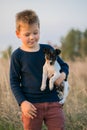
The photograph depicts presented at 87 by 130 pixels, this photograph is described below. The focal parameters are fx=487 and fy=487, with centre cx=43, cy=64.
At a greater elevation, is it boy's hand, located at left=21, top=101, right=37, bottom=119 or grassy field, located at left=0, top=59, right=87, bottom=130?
boy's hand, located at left=21, top=101, right=37, bottom=119

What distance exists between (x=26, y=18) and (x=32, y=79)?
Result: 0.64 metres

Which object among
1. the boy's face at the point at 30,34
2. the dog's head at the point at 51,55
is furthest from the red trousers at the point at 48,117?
the boy's face at the point at 30,34

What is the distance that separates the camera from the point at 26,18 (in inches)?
201

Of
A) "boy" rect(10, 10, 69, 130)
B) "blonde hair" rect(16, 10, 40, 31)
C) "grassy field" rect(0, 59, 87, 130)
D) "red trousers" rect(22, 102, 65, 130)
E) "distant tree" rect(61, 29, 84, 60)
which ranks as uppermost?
"blonde hair" rect(16, 10, 40, 31)

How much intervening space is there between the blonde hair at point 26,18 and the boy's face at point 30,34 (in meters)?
0.04

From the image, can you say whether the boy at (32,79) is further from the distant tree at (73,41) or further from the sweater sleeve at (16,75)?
the distant tree at (73,41)

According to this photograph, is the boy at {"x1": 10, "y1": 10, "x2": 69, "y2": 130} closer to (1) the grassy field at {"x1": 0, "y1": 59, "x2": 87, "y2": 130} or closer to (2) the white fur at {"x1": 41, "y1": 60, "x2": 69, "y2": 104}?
(2) the white fur at {"x1": 41, "y1": 60, "x2": 69, "y2": 104}

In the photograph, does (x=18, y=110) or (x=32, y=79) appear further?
(x=18, y=110)

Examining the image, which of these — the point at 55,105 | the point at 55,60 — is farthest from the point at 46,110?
the point at 55,60

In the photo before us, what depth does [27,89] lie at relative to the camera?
5.17 meters

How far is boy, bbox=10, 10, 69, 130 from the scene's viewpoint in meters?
5.11

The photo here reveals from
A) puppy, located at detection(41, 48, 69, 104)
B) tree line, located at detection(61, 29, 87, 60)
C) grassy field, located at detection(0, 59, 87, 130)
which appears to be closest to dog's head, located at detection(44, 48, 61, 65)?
puppy, located at detection(41, 48, 69, 104)

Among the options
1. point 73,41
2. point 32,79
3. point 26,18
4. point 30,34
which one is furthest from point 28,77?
point 73,41

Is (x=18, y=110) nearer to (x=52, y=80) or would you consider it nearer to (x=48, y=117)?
(x=48, y=117)
